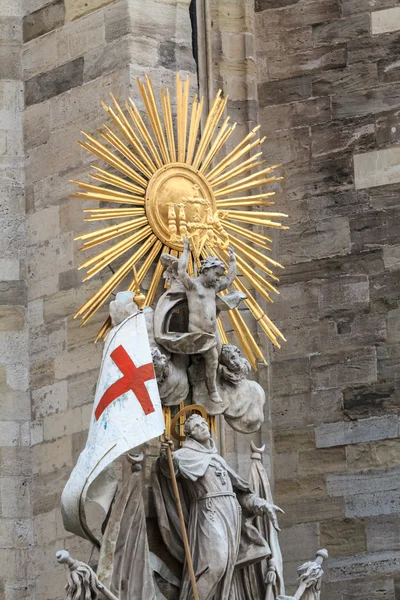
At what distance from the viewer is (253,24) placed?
→ 534 inches

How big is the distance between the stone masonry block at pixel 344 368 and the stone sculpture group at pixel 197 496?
4.58ft

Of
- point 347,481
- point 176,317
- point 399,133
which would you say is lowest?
point 347,481

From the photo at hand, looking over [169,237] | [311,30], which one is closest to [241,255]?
[169,237]

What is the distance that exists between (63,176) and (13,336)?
31.9 inches

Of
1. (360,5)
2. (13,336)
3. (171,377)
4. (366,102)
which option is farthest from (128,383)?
(360,5)

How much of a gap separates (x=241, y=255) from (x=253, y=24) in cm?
173

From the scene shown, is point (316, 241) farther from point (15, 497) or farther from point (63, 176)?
point (15, 497)

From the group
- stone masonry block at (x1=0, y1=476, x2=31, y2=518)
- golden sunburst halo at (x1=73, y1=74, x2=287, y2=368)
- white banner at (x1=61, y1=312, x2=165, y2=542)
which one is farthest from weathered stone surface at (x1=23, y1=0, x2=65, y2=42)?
white banner at (x1=61, y1=312, x2=165, y2=542)

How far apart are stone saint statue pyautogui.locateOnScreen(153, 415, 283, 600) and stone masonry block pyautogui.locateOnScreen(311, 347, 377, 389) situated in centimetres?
183

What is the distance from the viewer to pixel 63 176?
1255cm

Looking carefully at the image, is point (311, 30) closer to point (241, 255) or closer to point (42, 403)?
point (241, 255)

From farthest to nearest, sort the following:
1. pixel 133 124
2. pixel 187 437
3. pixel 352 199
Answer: pixel 352 199
pixel 133 124
pixel 187 437

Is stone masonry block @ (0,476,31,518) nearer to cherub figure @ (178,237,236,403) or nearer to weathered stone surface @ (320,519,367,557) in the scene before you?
cherub figure @ (178,237,236,403)

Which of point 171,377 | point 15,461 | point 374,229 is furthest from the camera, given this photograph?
point 374,229
